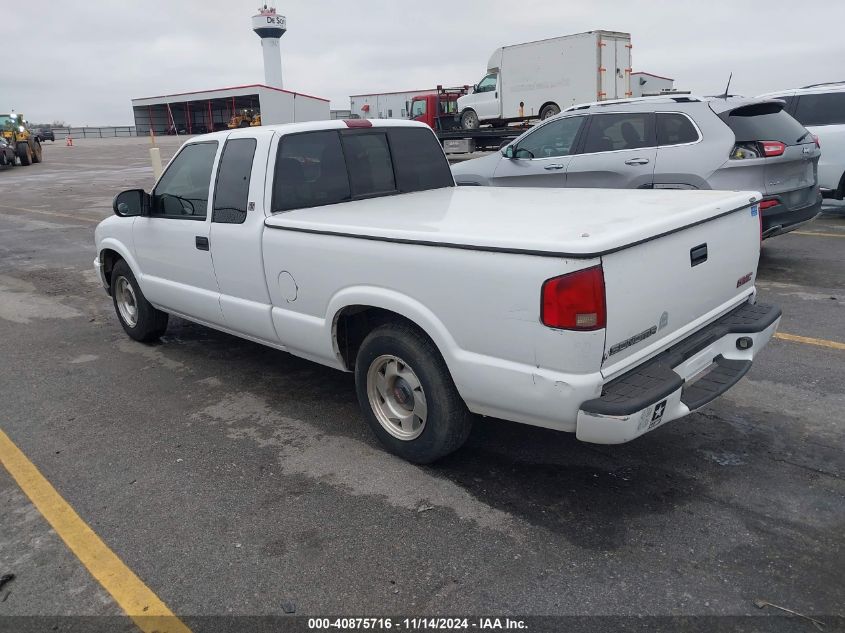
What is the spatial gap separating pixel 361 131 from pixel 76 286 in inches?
220

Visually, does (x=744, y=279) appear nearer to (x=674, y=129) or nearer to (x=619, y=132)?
(x=674, y=129)

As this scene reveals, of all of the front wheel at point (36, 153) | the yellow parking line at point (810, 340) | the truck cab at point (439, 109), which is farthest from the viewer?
the front wheel at point (36, 153)

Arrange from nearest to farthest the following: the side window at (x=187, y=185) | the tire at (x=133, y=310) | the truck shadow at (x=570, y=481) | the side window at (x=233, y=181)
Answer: the truck shadow at (x=570, y=481), the side window at (x=233, y=181), the side window at (x=187, y=185), the tire at (x=133, y=310)

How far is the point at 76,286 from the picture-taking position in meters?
8.81

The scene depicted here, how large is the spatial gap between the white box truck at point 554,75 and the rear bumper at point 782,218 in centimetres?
1608

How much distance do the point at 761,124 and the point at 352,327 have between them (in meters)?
5.46

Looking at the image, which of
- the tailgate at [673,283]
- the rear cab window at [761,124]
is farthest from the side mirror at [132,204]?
the rear cab window at [761,124]

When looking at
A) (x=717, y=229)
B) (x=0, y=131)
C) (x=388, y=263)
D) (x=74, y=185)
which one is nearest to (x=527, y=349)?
(x=388, y=263)

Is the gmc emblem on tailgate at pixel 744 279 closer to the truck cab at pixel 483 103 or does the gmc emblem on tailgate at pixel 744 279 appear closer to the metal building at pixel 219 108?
the truck cab at pixel 483 103

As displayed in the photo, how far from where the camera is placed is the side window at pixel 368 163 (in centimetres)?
481

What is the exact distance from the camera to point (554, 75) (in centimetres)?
2325

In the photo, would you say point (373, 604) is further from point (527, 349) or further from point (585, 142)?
point (585, 142)

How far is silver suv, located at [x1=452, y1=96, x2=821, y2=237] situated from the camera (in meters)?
7.15

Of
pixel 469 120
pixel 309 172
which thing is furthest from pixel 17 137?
pixel 309 172
